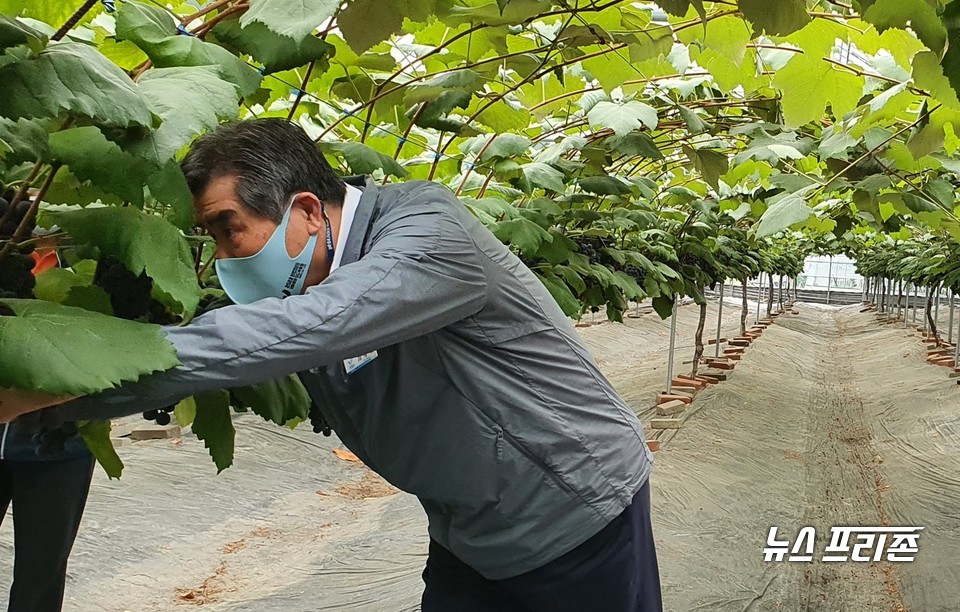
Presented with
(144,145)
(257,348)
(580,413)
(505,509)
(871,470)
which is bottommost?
(871,470)

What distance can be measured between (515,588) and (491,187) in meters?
1.80

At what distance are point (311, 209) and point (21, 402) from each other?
58cm

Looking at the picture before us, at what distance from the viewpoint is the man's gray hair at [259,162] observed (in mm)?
1232

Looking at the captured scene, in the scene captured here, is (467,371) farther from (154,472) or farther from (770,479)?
(770,479)

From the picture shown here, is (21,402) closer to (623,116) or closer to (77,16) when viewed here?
(77,16)

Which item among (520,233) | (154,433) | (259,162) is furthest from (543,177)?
(154,433)

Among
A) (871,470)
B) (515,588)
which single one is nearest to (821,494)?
(871,470)

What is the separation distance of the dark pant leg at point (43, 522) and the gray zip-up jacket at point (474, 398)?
1069mm

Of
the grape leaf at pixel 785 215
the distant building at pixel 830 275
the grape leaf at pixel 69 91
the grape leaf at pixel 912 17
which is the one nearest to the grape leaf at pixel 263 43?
the grape leaf at pixel 69 91

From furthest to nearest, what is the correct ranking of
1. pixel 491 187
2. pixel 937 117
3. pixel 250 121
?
pixel 491 187, pixel 937 117, pixel 250 121

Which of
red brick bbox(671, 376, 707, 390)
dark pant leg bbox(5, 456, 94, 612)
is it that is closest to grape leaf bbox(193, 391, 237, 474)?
dark pant leg bbox(5, 456, 94, 612)

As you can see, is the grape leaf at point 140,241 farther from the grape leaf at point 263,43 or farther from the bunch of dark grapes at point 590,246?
the bunch of dark grapes at point 590,246

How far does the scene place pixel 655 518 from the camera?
5531mm

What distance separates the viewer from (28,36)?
30.9 inches
